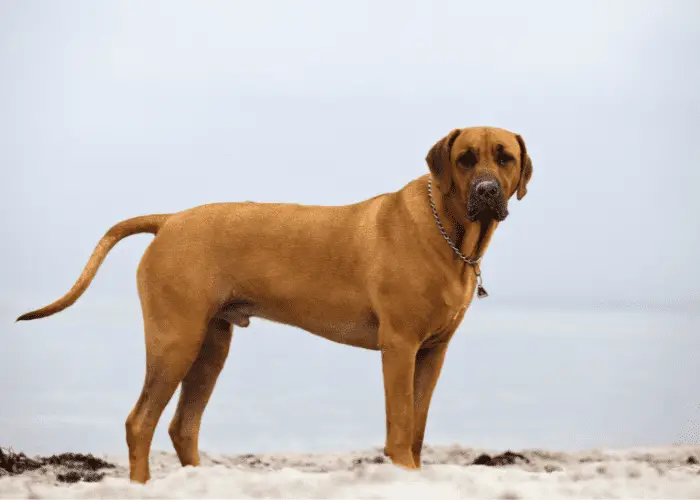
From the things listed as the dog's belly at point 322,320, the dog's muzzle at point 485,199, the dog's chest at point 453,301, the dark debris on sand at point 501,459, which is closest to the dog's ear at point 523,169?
the dog's muzzle at point 485,199

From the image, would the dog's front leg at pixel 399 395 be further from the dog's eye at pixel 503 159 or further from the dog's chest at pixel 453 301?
the dog's eye at pixel 503 159

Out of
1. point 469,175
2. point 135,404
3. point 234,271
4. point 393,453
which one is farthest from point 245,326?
point 469,175

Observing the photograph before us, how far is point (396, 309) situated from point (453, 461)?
2154 millimetres

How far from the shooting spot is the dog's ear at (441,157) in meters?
6.26

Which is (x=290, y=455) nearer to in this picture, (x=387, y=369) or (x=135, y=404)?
(x=135, y=404)

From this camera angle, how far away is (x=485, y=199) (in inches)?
235

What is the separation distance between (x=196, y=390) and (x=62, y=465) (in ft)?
4.49

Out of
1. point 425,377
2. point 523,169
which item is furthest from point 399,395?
point 523,169

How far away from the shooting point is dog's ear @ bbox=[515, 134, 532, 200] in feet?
20.9

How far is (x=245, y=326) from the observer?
6957 millimetres

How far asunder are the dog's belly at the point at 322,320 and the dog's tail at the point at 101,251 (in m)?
0.83

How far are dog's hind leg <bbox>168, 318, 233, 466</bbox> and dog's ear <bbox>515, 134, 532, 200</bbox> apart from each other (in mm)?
2259

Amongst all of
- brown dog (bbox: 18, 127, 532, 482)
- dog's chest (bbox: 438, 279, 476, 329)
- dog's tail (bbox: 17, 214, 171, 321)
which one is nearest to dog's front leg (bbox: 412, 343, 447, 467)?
brown dog (bbox: 18, 127, 532, 482)

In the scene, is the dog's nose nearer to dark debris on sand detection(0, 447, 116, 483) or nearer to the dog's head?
the dog's head
